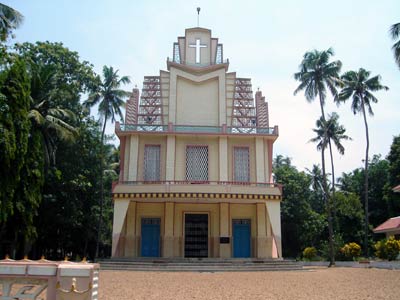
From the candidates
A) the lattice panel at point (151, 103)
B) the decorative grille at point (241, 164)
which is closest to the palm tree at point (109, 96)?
the lattice panel at point (151, 103)

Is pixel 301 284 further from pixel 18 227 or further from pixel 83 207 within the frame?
pixel 83 207

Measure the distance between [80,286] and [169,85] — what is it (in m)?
20.4

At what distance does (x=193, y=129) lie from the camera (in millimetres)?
24203

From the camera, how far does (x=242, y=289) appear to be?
11094mm

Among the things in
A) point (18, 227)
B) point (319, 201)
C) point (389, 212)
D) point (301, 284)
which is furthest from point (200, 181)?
point (319, 201)

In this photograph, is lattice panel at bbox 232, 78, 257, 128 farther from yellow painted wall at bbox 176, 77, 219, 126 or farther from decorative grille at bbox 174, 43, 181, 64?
decorative grille at bbox 174, 43, 181, 64

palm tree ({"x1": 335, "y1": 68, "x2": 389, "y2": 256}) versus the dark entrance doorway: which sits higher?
palm tree ({"x1": 335, "y1": 68, "x2": 389, "y2": 256})

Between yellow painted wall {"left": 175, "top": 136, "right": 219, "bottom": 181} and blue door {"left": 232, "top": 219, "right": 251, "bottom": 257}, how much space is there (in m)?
2.86

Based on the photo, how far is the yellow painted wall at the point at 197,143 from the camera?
23.7m

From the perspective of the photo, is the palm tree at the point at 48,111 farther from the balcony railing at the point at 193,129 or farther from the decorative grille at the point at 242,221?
the decorative grille at the point at 242,221

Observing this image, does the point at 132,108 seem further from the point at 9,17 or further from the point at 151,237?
the point at 9,17

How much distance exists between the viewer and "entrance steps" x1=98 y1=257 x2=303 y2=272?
18.5m

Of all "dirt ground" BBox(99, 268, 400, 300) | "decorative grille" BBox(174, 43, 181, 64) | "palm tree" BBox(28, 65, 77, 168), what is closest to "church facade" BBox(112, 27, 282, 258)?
"decorative grille" BBox(174, 43, 181, 64)

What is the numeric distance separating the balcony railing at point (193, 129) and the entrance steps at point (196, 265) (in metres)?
7.31
